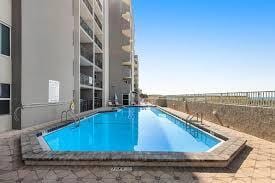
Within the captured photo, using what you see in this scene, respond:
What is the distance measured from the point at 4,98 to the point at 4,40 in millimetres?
2309

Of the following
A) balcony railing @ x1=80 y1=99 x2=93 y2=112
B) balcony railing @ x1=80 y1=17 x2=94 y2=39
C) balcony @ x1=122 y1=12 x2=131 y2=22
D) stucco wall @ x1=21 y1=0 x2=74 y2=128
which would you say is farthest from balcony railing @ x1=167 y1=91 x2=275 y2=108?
balcony @ x1=122 y1=12 x2=131 y2=22

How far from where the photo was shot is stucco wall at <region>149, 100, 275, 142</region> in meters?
8.80

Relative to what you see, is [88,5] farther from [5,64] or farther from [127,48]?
[5,64]

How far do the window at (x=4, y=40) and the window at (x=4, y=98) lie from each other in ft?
4.37

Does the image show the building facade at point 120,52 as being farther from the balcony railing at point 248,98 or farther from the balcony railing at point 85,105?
the balcony railing at point 248,98

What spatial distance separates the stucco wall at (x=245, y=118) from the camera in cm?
880

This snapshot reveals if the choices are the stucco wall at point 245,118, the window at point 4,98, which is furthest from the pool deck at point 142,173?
the window at point 4,98

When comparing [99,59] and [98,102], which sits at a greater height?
[99,59]

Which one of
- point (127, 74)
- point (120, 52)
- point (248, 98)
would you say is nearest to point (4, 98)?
point (248, 98)

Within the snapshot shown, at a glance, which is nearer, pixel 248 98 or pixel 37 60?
pixel 248 98

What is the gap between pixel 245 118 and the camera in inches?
413

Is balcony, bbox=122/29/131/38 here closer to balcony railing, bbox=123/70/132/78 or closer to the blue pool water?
balcony railing, bbox=123/70/132/78

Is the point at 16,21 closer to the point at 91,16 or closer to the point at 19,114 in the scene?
the point at 19,114

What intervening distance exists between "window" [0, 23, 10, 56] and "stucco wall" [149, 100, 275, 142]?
9.88m
